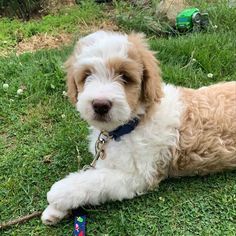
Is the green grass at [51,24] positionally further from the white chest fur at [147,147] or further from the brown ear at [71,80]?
the white chest fur at [147,147]

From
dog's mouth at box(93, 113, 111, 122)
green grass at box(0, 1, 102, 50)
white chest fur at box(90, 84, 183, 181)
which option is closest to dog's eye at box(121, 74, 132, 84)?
dog's mouth at box(93, 113, 111, 122)

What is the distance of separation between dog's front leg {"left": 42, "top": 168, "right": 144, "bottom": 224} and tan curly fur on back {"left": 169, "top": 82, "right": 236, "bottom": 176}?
16.4 inches

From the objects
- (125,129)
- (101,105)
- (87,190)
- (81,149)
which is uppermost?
(101,105)

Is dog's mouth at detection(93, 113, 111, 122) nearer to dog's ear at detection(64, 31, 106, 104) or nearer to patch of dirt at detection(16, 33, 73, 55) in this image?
dog's ear at detection(64, 31, 106, 104)

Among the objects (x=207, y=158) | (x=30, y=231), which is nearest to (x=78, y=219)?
(x=30, y=231)

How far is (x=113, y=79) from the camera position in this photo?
11.2ft

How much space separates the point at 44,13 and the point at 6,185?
17.2 ft

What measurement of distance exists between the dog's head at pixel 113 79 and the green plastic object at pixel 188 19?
128 inches

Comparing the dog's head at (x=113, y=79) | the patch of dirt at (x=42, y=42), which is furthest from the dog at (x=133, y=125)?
the patch of dirt at (x=42, y=42)

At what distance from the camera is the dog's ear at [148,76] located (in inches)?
141

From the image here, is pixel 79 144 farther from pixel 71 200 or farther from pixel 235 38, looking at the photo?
pixel 235 38

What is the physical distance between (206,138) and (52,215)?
51.0 inches

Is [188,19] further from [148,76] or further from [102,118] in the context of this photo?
[102,118]

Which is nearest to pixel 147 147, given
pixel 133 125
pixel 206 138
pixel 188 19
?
pixel 133 125
